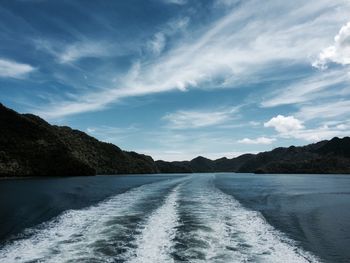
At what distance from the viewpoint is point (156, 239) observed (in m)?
23.8

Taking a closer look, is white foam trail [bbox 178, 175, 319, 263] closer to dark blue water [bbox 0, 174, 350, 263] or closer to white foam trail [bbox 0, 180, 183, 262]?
dark blue water [bbox 0, 174, 350, 263]

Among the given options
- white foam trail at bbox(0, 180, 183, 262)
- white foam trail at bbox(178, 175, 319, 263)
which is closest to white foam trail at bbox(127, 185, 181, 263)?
white foam trail at bbox(0, 180, 183, 262)

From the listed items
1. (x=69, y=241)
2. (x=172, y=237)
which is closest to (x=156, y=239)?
(x=172, y=237)

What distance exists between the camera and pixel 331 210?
148 feet

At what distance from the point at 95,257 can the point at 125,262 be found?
183 cm

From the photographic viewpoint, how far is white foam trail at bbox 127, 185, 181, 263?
1936 cm

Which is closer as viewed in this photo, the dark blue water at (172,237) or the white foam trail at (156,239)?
the white foam trail at (156,239)

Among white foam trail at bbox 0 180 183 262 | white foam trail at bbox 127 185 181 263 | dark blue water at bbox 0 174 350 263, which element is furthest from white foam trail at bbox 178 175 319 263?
white foam trail at bbox 0 180 183 262

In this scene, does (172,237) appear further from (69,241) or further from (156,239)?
(69,241)

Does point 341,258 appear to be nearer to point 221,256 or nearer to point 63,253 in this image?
point 221,256

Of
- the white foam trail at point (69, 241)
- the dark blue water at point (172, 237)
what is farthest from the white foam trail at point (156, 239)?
the white foam trail at point (69, 241)

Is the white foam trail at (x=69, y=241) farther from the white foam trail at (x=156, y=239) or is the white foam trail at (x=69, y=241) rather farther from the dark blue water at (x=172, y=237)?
the white foam trail at (x=156, y=239)

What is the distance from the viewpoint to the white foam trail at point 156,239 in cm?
1936

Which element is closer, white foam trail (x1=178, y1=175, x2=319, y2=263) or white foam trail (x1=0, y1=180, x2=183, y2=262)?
white foam trail (x1=0, y1=180, x2=183, y2=262)
